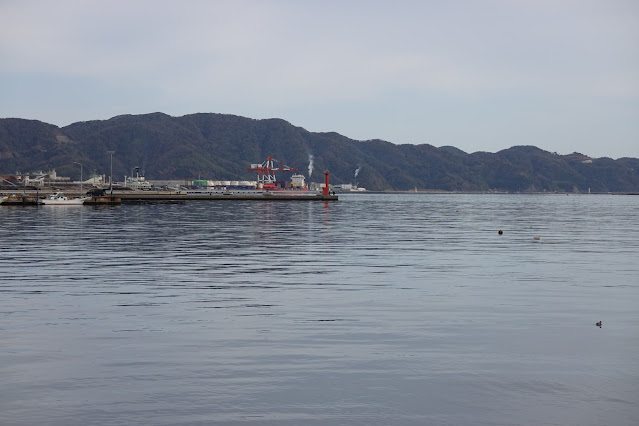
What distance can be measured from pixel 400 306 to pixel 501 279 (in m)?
10.5

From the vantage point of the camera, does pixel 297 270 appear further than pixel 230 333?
Yes

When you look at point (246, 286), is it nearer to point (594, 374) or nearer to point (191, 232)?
point (594, 374)

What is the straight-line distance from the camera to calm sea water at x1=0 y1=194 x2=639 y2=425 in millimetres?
13922

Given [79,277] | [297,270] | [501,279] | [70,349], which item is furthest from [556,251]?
[70,349]

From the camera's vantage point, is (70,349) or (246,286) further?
(246,286)

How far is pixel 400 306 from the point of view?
2691cm

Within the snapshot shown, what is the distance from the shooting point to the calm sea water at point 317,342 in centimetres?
1392

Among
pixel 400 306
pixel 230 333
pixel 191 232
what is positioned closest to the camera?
pixel 230 333

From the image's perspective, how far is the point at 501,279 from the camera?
117ft

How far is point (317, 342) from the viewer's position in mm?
20094

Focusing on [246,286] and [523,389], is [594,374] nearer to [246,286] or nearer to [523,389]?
[523,389]

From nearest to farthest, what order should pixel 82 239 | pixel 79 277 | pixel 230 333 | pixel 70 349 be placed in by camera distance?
pixel 70 349
pixel 230 333
pixel 79 277
pixel 82 239

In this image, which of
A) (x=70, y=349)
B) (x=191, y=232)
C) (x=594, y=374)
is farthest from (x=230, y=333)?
(x=191, y=232)

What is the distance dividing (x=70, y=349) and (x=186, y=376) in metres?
4.59
